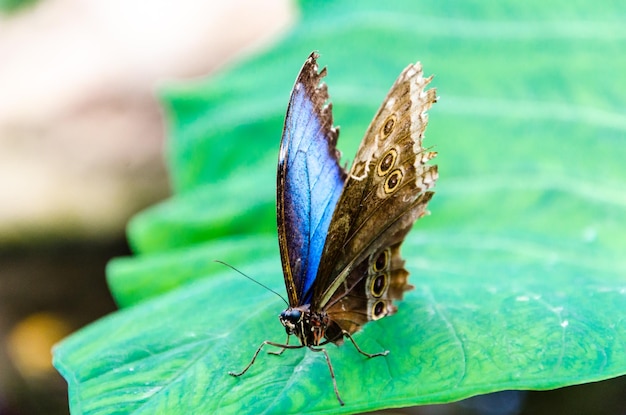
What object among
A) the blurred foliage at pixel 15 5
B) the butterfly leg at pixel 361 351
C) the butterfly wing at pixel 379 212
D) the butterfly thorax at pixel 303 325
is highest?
the blurred foliage at pixel 15 5

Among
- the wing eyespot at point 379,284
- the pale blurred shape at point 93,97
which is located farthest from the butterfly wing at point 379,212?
the pale blurred shape at point 93,97

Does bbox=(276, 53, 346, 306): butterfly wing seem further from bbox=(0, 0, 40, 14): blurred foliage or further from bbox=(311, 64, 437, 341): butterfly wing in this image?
bbox=(0, 0, 40, 14): blurred foliage

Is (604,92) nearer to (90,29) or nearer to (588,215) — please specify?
(588,215)

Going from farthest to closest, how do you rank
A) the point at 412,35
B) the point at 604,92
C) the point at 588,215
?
the point at 412,35 → the point at 604,92 → the point at 588,215

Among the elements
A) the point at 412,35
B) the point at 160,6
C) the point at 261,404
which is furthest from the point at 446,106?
the point at 160,6

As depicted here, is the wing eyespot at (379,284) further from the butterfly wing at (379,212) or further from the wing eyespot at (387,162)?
the wing eyespot at (387,162)

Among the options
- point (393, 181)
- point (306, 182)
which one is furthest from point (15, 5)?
point (393, 181)
